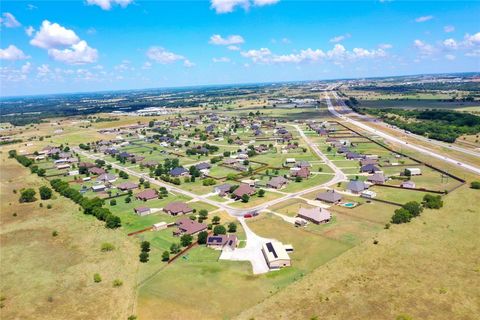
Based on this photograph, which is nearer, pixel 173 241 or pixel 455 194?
pixel 173 241

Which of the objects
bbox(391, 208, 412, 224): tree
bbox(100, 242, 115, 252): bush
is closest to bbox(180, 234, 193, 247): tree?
bbox(100, 242, 115, 252): bush

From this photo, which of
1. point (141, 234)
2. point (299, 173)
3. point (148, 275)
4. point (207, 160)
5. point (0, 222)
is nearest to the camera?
point (148, 275)

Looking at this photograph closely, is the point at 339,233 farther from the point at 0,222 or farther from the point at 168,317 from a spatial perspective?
the point at 0,222

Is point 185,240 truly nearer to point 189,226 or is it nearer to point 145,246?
point 189,226

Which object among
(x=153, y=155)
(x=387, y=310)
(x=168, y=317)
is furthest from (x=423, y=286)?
(x=153, y=155)

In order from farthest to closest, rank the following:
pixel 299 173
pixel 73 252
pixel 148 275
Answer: pixel 299 173 → pixel 73 252 → pixel 148 275

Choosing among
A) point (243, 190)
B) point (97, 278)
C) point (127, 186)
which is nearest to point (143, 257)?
point (97, 278)
